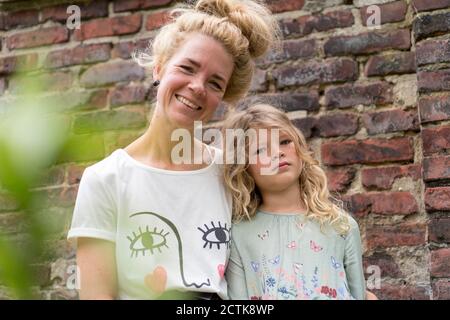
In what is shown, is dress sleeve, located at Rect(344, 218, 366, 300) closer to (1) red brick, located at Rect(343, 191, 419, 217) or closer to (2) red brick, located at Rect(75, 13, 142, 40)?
(1) red brick, located at Rect(343, 191, 419, 217)

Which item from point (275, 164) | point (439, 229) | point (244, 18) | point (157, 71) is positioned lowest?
point (439, 229)

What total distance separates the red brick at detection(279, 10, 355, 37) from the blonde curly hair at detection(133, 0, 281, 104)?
1.94ft

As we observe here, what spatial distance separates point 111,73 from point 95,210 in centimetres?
118

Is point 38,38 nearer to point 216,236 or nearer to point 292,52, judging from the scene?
point 292,52

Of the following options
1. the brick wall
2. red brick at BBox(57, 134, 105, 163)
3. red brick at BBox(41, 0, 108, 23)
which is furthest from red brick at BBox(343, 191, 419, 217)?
red brick at BBox(57, 134, 105, 163)

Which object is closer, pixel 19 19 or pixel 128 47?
pixel 128 47

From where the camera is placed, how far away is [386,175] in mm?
2166

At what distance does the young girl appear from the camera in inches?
61.9

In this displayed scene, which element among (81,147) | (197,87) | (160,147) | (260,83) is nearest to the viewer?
(81,147)

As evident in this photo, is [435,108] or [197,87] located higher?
[435,108]

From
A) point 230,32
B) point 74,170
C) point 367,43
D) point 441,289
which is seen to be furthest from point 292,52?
point 74,170
